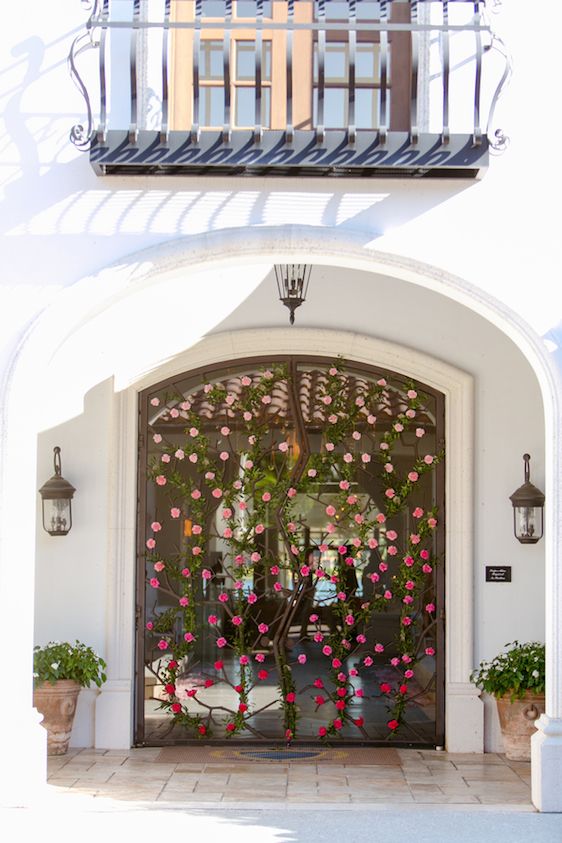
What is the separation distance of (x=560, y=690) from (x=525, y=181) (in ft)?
9.40

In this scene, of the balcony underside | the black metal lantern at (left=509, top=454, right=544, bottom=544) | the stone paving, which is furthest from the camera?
the black metal lantern at (left=509, top=454, right=544, bottom=544)

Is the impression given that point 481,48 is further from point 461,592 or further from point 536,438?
point 461,592

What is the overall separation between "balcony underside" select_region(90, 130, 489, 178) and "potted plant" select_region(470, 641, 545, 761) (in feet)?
11.5

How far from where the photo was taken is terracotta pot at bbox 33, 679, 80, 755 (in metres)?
8.38

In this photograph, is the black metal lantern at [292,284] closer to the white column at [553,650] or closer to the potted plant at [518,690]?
the white column at [553,650]

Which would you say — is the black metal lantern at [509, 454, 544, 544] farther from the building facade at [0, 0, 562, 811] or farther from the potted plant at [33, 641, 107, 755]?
the potted plant at [33, 641, 107, 755]

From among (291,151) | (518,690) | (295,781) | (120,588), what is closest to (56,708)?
(120,588)

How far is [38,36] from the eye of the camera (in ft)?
22.2

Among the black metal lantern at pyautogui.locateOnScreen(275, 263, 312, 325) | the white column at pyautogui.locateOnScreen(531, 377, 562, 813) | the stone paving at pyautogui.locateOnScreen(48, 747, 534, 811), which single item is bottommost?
the stone paving at pyautogui.locateOnScreen(48, 747, 534, 811)

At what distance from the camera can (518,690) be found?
317 inches

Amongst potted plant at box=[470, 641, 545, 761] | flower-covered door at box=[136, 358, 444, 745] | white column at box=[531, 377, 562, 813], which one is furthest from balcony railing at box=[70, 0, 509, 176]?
potted plant at box=[470, 641, 545, 761]

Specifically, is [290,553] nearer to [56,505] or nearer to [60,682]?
[56,505]

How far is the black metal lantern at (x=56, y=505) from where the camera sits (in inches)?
342

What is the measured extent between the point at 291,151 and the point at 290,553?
11.7 feet
